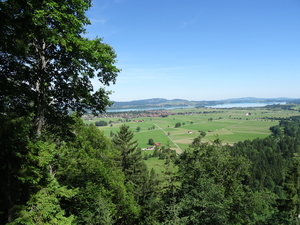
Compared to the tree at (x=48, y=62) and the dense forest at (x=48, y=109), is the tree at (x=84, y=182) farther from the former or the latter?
the tree at (x=48, y=62)

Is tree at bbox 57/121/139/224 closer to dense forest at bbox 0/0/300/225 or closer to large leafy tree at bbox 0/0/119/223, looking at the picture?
dense forest at bbox 0/0/300/225

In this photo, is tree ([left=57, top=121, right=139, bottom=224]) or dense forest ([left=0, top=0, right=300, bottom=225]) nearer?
dense forest ([left=0, top=0, right=300, bottom=225])

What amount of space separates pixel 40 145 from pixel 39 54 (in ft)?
Answer: 11.1

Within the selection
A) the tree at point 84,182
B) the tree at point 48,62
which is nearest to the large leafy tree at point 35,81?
the tree at point 48,62

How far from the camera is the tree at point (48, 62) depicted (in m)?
5.67

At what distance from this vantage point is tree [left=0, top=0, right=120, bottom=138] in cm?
567

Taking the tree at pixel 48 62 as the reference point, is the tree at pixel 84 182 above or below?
below

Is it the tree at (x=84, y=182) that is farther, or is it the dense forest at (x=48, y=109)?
the tree at (x=84, y=182)

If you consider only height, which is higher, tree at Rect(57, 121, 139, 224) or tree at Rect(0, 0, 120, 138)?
tree at Rect(0, 0, 120, 138)

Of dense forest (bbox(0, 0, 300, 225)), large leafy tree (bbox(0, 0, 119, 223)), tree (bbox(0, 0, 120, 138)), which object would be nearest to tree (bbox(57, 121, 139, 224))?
dense forest (bbox(0, 0, 300, 225))

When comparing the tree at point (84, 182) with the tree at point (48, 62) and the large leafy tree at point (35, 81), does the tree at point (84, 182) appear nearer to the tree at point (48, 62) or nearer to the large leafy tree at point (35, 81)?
the large leafy tree at point (35, 81)

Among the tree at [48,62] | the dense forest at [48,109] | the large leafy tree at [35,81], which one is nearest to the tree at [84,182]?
the dense forest at [48,109]

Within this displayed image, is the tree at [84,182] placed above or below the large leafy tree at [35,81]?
below

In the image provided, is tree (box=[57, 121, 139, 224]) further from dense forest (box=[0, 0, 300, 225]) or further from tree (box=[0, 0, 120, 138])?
tree (box=[0, 0, 120, 138])
